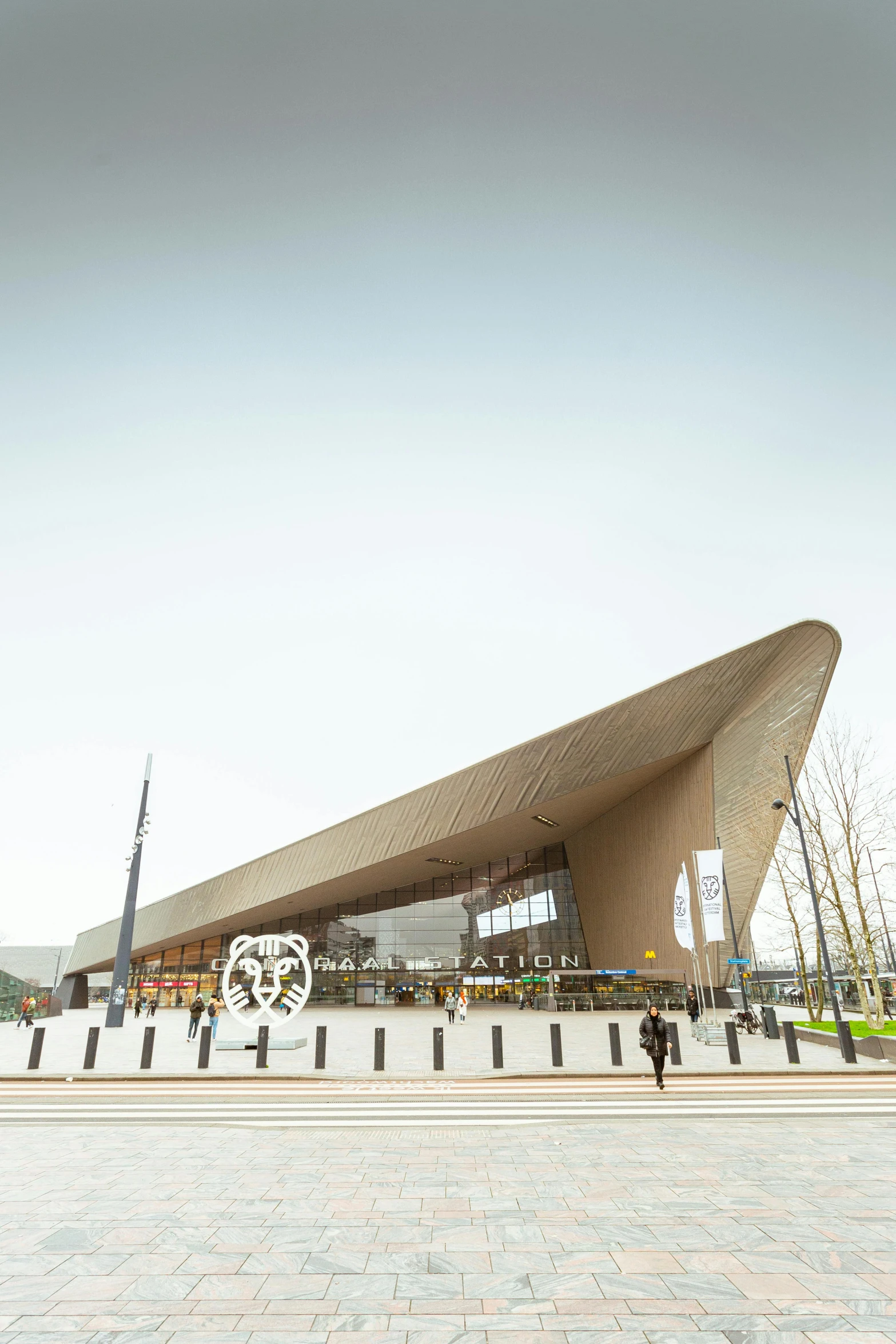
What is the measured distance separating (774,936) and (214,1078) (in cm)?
4607

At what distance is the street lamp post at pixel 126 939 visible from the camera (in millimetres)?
26266

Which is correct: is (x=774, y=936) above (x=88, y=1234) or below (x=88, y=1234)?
above

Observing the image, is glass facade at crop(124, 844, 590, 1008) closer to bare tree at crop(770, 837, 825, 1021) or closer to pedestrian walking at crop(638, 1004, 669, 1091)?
bare tree at crop(770, 837, 825, 1021)

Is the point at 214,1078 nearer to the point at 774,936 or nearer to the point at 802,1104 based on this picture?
the point at 802,1104

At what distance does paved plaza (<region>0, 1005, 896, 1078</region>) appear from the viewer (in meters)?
14.6

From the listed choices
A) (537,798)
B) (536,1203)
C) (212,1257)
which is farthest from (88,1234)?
(537,798)

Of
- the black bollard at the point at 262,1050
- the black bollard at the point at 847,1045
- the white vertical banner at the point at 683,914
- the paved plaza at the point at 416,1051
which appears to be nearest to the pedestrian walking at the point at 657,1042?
the paved plaza at the point at 416,1051

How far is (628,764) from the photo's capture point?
Answer: 3080cm

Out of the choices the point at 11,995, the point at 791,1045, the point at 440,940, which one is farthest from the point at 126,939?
the point at 791,1045

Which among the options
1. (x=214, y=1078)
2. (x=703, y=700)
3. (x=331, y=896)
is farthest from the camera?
(x=331, y=896)

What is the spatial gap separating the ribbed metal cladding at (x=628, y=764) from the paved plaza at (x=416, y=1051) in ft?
22.2

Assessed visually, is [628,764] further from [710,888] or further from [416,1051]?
[416,1051]

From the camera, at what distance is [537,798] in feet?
101

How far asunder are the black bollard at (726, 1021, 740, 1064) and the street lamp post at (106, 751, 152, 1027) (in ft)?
65.2
